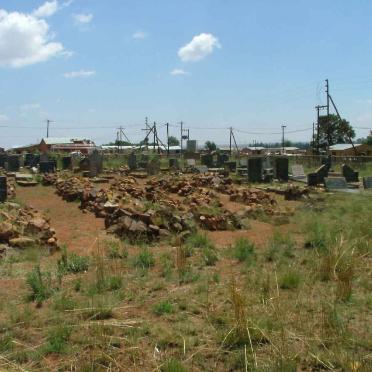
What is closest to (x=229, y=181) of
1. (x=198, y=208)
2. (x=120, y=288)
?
(x=198, y=208)

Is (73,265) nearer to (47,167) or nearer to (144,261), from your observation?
(144,261)

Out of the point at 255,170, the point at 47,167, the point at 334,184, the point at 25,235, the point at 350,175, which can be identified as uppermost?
the point at 47,167

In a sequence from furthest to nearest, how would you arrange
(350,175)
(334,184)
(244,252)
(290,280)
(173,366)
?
(350,175)
(334,184)
(244,252)
(290,280)
(173,366)

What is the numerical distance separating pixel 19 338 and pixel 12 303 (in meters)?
1.08

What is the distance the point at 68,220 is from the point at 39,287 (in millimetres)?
6995

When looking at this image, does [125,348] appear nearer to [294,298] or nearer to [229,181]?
[294,298]

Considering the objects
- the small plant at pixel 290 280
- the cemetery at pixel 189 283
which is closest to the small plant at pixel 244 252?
the cemetery at pixel 189 283

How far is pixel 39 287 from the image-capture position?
5.75m

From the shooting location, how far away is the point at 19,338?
14.8ft

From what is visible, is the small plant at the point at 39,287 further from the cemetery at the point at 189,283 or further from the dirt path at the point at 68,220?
the dirt path at the point at 68,220

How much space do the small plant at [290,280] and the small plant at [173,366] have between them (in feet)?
7.75

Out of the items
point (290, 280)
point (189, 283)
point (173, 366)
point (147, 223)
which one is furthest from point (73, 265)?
point (173, 366)

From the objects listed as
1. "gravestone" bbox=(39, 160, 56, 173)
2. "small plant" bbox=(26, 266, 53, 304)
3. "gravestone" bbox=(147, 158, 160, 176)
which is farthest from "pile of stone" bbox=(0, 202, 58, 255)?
"gravestone" bbox=(39, 160, 56, 173)

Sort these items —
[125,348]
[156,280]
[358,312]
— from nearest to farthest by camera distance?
[125,348]
[358,312]
[156,280]
